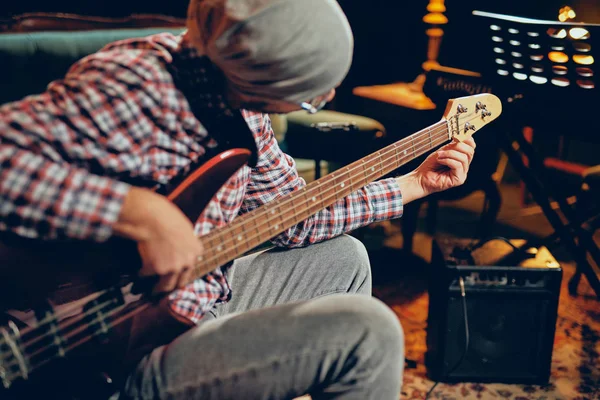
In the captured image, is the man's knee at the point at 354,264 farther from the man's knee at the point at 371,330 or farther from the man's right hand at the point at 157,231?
the man's right hand at the point at 157,231

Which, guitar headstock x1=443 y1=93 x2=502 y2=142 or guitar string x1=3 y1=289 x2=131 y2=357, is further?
guitar headstock x1=443 y1=93 x2=502 y2=142

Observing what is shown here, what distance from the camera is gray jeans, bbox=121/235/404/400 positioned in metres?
0.83

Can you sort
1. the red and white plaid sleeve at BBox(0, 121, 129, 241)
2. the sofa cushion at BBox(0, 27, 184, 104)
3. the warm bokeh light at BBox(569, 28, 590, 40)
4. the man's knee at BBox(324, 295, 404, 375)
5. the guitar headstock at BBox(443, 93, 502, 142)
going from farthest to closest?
the sofa cushion at BBox(0, 27, 184, 104) < the warm bokeh light at BBox(569, 28, 590, 40) < the guitar headstock at BBox(443, 93, 502, 142) < the man's knee at BBox(324, 295, 404, 375) < the red and white plaid sleeve at BBox(0, 121, 129, 241)

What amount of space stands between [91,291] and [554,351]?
63.5 inches

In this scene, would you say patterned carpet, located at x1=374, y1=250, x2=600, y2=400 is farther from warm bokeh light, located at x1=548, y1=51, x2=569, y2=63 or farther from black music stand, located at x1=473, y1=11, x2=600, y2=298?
warm bokeh light, located at x1=548, y1=51, x2=569, y2=63

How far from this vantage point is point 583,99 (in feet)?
5.24

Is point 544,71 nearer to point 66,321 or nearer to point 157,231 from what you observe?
point 157,231

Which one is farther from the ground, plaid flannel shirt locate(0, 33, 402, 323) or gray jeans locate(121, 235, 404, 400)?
plaid flannel shirt locate(0, 33, 402, 323)

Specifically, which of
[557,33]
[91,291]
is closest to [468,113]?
[557,33]

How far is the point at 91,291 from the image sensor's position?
0.90 metres

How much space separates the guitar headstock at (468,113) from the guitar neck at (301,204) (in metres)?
0.03

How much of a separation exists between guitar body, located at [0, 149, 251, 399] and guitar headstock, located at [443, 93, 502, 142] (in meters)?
0.64

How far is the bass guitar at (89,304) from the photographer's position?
82 cm

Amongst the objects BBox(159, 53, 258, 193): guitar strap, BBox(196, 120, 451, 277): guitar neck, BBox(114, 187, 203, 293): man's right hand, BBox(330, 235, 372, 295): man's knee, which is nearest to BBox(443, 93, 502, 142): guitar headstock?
BBox(196, 120, 451, 277): guitar neck
